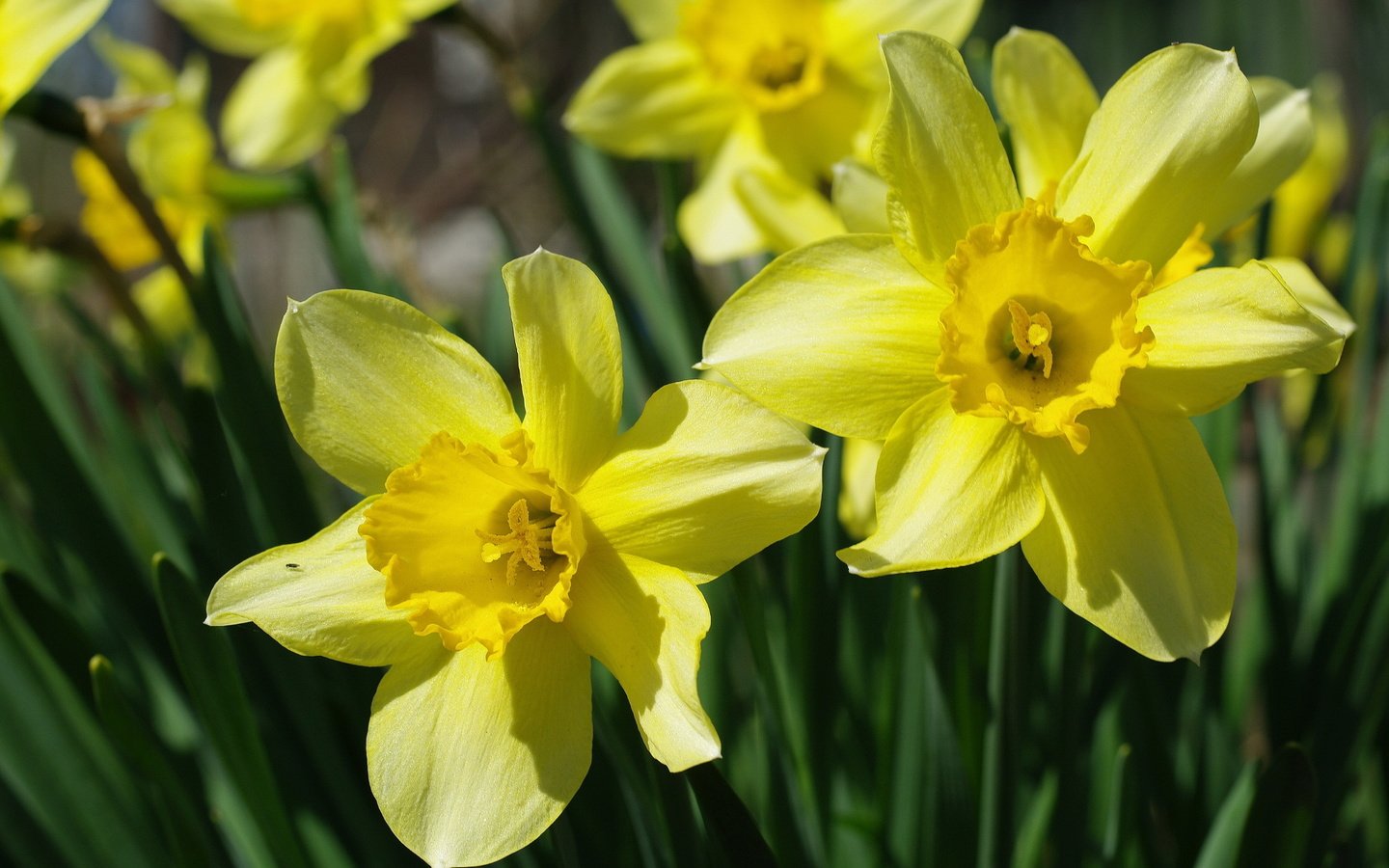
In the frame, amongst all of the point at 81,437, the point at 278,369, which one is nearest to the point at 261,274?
the point at 81,437

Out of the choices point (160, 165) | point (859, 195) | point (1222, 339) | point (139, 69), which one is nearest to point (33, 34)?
point (160, 165)

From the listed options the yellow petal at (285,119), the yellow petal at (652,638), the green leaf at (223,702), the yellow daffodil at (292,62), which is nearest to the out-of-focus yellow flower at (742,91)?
the yellow daffodil at (292,62)

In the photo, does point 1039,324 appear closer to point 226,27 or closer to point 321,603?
point 321,603

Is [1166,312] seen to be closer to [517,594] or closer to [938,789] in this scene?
[938,789]

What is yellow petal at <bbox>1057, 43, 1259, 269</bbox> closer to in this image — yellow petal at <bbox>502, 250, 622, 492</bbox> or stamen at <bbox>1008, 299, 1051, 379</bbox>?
stamen at <bbox>1008, 299, 1051, 379</bbox>

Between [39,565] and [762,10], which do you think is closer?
[39,565]

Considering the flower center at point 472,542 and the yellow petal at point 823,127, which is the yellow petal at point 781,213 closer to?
the yellow petal at point 823,127
